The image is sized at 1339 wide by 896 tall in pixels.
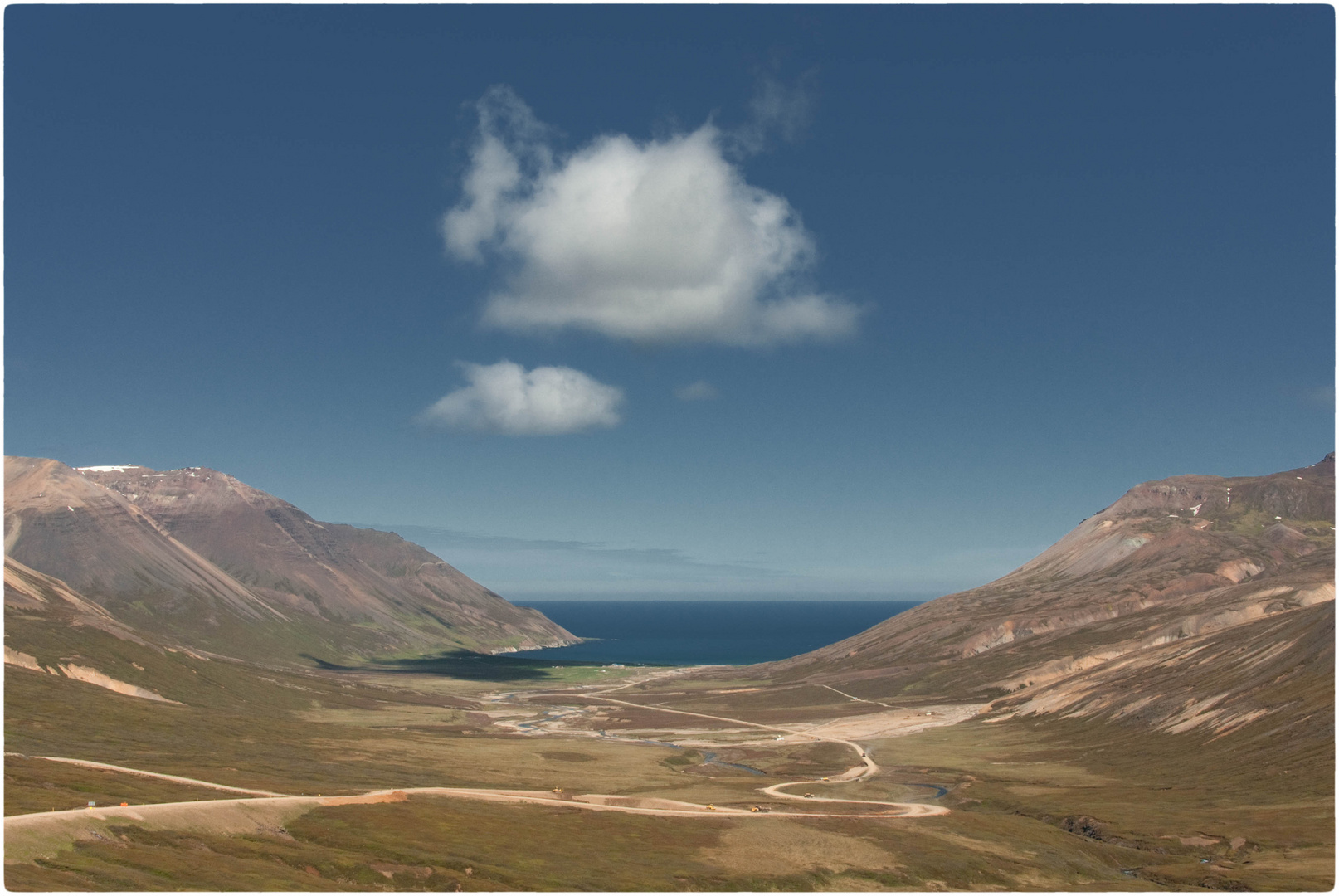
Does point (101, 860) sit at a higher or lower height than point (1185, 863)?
higher

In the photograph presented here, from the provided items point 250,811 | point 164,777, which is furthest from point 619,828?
point 164,777

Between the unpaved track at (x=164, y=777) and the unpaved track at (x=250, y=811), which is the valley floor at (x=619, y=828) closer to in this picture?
the unpaved track at (x=250, y=811)

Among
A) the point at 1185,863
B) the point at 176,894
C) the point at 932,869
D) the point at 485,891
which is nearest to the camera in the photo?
the point at 176,894

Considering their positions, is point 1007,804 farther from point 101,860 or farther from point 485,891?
point 101,860

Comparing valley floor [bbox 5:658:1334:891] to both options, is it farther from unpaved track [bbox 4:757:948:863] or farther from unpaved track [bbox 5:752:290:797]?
unpaved track [bbox 5:752:290:797]

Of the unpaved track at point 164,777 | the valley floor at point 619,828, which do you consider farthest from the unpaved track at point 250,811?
the valley floor at point 619,828

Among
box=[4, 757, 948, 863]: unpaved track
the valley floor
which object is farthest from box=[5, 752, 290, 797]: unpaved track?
the valley floor

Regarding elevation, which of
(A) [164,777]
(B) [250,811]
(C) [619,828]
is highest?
(B) [250,811]

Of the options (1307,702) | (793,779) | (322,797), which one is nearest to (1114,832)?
(793,779)

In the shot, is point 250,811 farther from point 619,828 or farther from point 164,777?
point 619,828

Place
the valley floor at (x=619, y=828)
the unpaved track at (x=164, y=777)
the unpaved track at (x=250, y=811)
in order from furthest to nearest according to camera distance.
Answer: the unpaved track at (x=164, y=777)
the valley floor at (x=619, y=828)
the unpaved track at (x=250, y=811)

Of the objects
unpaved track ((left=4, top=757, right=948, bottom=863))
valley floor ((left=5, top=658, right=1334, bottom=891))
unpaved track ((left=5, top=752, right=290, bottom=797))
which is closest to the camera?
unpaved track ((left=4, top=757, right=948, bottom=863))
